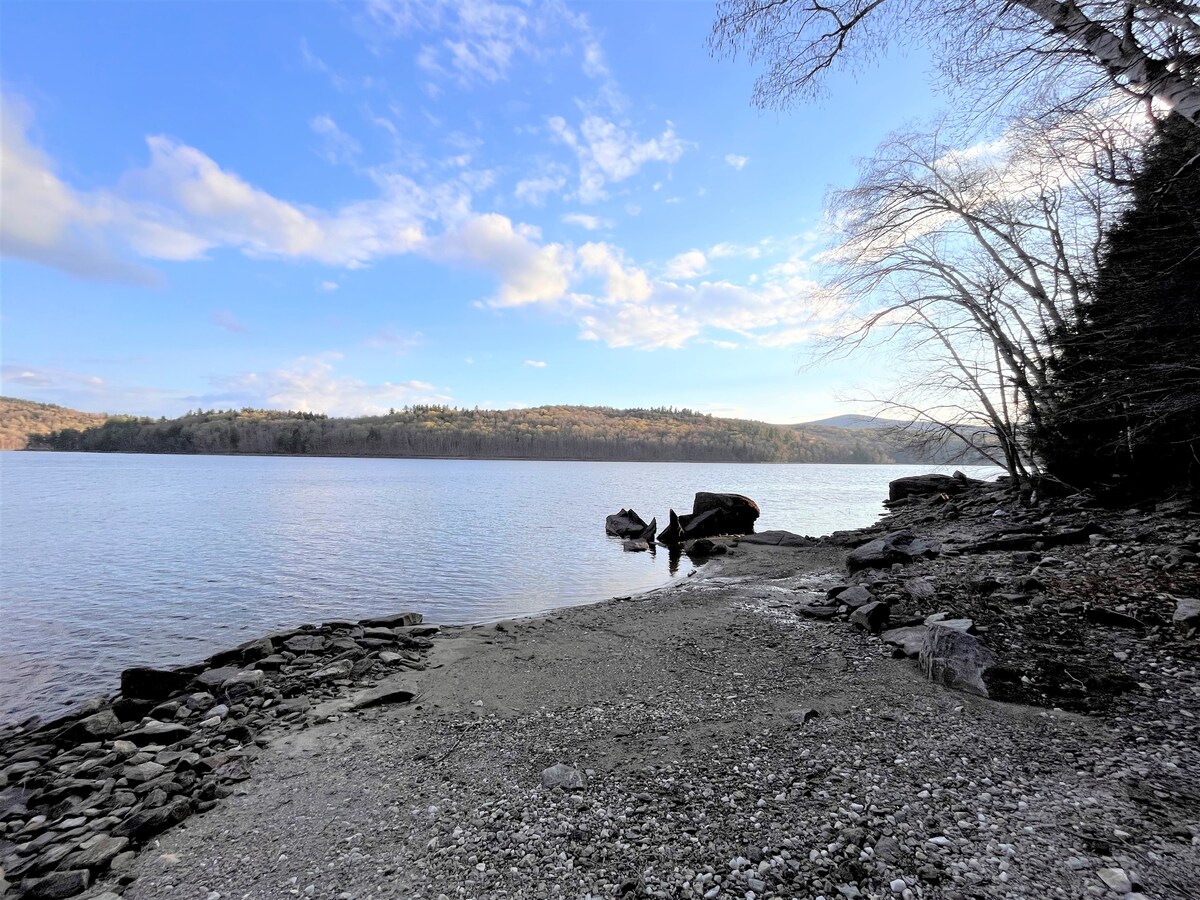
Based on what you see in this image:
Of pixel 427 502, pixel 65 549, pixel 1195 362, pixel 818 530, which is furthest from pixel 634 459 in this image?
pixel 1195 362

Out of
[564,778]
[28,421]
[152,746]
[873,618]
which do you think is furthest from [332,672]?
[28,421]

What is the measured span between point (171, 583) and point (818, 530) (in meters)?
24.3

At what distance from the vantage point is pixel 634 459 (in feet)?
462

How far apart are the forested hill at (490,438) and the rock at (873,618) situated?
12604 cm

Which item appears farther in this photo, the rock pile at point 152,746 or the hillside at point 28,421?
the hillside at point 28,421

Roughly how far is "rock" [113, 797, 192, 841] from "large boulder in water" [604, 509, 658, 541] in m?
20.5

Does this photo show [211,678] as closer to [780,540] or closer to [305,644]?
[305,644]

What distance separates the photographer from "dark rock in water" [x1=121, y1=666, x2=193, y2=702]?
24.2 ft

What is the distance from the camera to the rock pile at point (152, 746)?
4035 millimetres

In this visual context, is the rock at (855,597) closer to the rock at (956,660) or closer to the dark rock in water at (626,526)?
the rock at (956,660)

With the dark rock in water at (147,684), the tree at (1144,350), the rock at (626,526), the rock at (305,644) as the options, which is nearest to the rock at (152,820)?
the dark rock in water at (147,684)

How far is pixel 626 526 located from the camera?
83.0 feet

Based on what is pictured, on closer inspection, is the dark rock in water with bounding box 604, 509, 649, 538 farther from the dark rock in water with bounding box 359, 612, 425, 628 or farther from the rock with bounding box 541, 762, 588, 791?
the rock with bounding box 541, 762, 588, 791

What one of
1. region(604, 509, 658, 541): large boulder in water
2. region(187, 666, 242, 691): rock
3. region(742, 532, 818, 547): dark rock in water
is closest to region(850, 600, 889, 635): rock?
region(187, 666, 242, 691): rock
